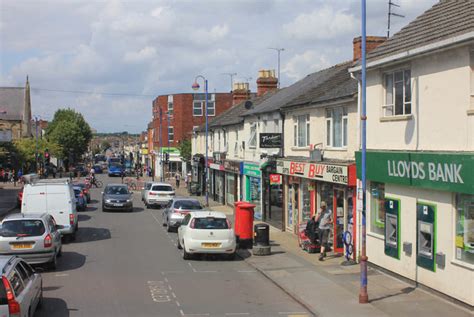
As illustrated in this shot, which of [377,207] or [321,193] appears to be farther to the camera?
[321,193]

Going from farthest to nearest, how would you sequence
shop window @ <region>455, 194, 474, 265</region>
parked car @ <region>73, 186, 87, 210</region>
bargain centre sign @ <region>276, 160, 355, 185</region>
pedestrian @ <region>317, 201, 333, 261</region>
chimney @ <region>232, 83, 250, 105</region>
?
chimney @ <region>232, 83, 250, 105</region>, parked car @ <region>73, 186, 87, 210</region>, pedestrian @ <region>317, 201, 333, 261</region>, bargain centre sign @ <region>276, 160, 355, 185</region>, shop window @ <region>455, 194, 474, 265</region>

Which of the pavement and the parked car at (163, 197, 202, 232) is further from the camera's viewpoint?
the parked car at (163, 197, 202, 232)

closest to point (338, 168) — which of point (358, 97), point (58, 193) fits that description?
point (358, 97)

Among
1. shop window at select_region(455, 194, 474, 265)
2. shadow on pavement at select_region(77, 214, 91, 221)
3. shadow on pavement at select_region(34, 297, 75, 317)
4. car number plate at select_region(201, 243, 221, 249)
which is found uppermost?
shop window at select_region(455, 194, 474, 265)

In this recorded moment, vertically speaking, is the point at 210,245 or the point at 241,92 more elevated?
the point at 241,92

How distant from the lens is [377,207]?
16.9 metres

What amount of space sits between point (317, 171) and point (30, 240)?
387 inches

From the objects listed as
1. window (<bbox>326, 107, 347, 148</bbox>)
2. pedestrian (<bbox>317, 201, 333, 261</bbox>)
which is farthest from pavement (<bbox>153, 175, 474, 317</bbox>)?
window (<bbox>326, 107, 347, 148</bbox>)

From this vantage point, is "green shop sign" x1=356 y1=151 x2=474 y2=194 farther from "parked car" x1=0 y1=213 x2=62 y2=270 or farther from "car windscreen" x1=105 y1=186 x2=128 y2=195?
"car windscreen" x1=105 y1=186 x2=128 y2=195

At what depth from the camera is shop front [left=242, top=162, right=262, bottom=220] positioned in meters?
31.0

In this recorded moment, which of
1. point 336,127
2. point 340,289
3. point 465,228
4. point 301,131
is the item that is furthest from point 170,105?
point 465,228

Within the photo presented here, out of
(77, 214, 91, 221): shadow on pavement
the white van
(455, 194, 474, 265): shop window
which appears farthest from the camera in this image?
(77, 214, 91, 221): shadow on pavement

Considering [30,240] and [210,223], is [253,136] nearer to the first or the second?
[210,223]

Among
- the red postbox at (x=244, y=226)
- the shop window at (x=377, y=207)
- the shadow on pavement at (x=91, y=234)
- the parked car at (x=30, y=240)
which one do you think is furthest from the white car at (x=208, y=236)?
the shadow on pavement at (x=91, y=234)
